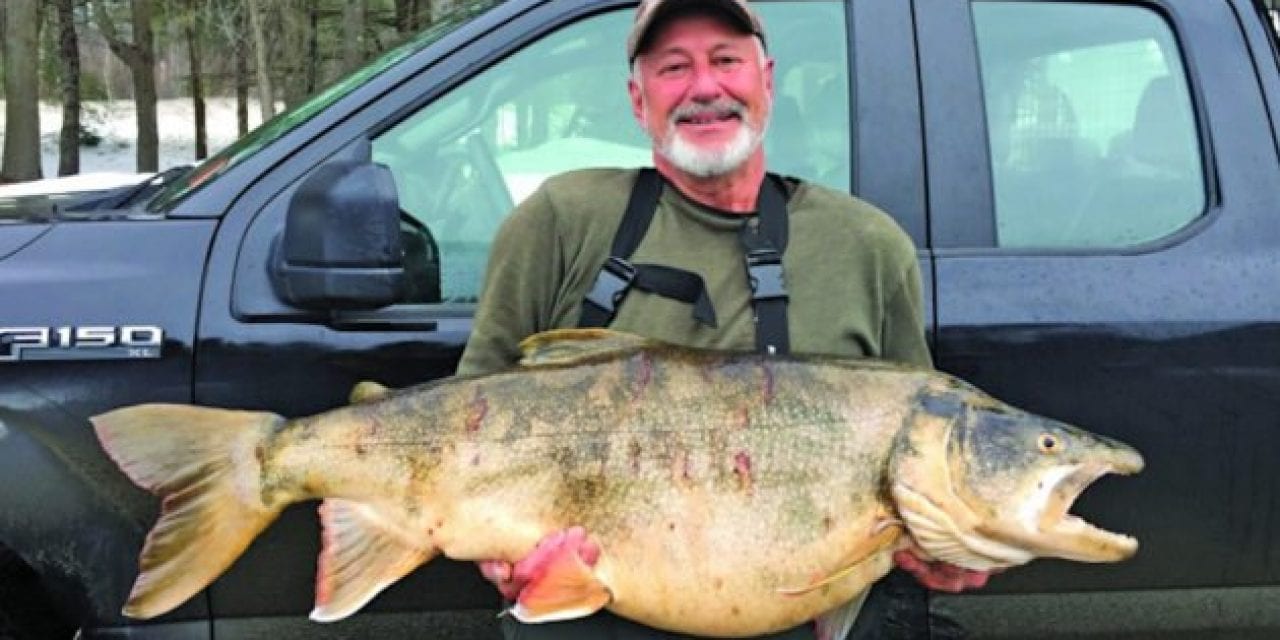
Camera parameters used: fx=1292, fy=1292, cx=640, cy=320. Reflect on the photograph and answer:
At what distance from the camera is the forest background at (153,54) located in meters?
14.7

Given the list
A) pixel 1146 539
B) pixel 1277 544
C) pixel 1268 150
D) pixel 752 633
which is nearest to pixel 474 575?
pixel 752 633

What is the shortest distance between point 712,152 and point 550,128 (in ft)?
2.76

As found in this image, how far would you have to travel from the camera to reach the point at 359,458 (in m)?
2.11

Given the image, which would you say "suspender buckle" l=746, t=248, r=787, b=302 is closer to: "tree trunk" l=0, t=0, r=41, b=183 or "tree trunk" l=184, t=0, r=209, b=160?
"tree trunk" l=0, t=0, r=41, b=183

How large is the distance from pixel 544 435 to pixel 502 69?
1.08 meters

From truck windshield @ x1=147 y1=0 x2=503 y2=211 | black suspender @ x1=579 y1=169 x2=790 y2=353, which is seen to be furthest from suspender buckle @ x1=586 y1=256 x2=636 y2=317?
truck windshield @ x1=147 y1=0 x2=503 y2=211

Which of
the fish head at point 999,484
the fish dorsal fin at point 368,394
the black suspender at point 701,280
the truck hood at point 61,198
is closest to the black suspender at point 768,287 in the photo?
the black suspender at point 701,280

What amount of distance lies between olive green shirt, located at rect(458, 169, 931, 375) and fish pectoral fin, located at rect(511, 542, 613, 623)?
0.43m

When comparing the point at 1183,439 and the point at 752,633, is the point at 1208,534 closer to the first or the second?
the point at 1183,439

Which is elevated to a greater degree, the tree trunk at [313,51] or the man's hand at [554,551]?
the tree trunk at [313,51]

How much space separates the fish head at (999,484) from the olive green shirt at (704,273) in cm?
33

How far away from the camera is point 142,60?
67.7 feet

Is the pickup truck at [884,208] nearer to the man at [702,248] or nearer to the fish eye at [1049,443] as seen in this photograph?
the man at [702,248]

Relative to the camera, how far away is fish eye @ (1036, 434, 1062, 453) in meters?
1.92
